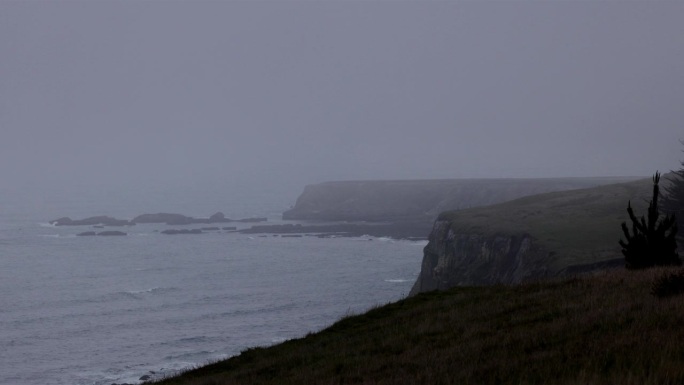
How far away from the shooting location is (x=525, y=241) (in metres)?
77.0

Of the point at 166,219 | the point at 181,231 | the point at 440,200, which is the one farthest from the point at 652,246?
the point at 166,219

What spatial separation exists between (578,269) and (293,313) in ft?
85.4

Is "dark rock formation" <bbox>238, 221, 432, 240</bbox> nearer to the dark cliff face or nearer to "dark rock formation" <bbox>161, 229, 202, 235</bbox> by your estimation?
"dark rock formation" <bbox>161, 229, 202, 235</bbox>

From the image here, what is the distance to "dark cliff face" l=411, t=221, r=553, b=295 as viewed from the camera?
73.4 meters

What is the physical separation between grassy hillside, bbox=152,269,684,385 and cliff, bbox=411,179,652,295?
45.0m

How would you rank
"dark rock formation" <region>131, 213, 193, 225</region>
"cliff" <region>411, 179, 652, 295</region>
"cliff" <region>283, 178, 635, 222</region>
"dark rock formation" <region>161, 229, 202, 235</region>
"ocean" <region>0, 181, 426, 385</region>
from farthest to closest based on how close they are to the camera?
"dark rock formation" <region>131, 213, 193, 225</region> → "cliff" <region>283, 178, 635, 222</region> → "dark rock formation" <region>161, 229, 202, 235</region> → "cliff" <region>411, 179, 652, 295</region> → "ocean" <region>0, 181, 426, 385</region>

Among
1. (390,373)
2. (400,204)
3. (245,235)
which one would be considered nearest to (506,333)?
(390,373)

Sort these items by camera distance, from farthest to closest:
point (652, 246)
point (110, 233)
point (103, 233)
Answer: point (103, 233) < point (110, 233) < point (652, 246)

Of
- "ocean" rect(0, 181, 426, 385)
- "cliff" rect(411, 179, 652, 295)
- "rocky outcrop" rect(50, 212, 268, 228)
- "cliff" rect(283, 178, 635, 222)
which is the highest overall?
"cliff" rect(283, 178, 635, 222)

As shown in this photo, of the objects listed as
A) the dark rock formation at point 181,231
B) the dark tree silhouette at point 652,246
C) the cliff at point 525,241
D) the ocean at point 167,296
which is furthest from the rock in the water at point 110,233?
the dark tree silhouette at point 652,246

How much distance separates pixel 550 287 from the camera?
864 inches

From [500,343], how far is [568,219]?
7485 centimetres

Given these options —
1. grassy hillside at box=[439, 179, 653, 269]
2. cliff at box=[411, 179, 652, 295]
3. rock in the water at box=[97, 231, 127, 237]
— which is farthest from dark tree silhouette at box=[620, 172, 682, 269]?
rock in the water at box=[97, 231, 127, 237]

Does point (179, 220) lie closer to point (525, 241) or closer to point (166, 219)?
point (166, 219)
